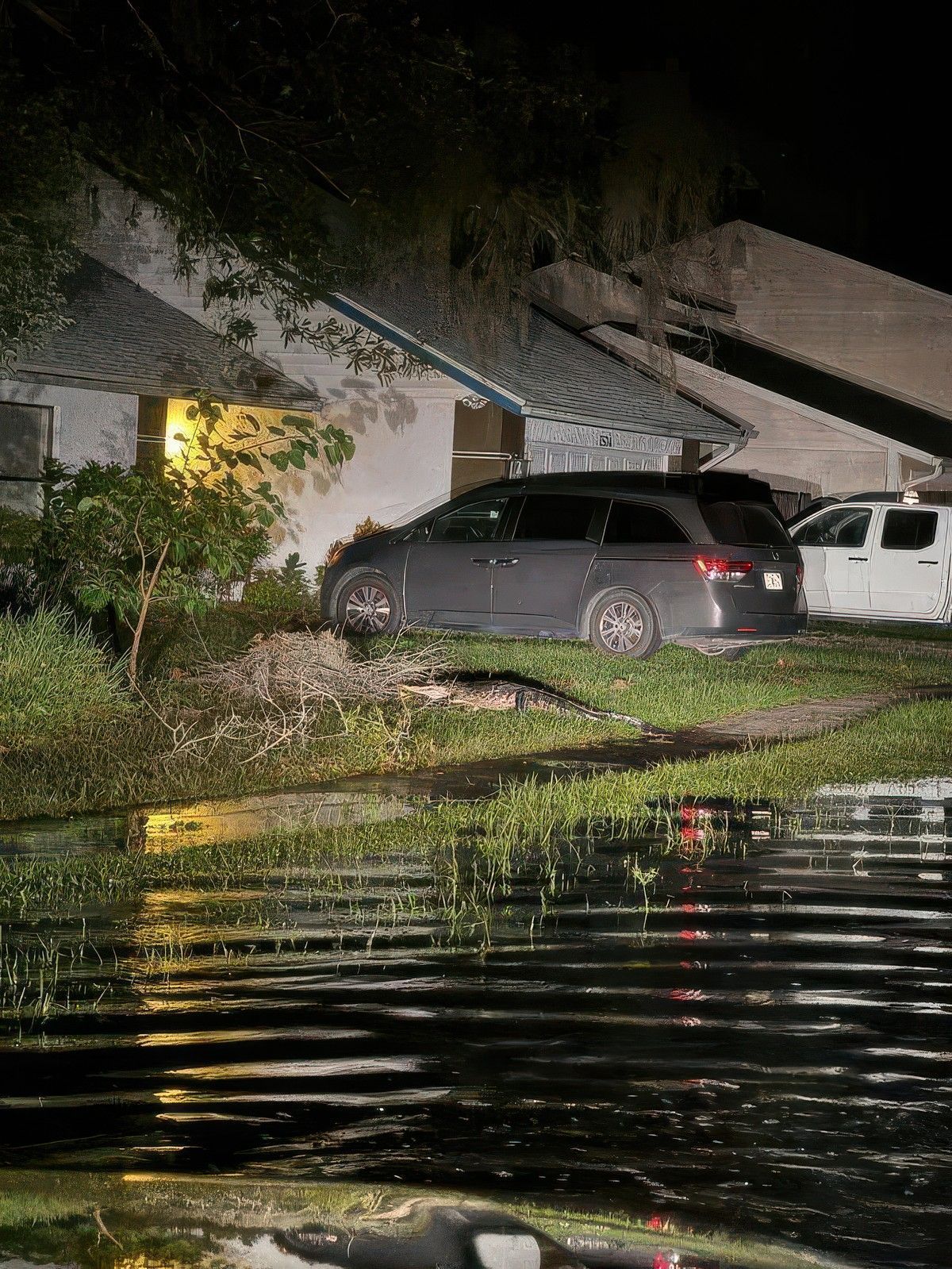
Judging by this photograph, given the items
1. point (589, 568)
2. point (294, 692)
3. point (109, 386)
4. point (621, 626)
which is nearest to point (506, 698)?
point (294, 692)

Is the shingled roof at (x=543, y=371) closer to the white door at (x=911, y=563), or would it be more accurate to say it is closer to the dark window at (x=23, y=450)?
the white door at (x=911, y=563)

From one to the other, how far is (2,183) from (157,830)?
9.36 m

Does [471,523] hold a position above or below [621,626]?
above

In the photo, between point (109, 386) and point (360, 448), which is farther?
point (360, 448)

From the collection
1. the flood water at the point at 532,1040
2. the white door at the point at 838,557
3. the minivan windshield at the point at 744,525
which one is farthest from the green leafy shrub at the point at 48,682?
the white door at the point at 838,557

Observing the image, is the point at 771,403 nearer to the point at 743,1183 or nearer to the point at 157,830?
the point at 157,830

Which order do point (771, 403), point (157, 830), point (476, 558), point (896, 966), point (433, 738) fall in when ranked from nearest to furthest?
point (896, 966) < point (157, 830) < point (433, 738) < point (476, 558) < point (771, 403)

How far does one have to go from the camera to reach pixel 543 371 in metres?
25.4

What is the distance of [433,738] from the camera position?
12211 millimetres

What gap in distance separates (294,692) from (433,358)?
10.9 metres

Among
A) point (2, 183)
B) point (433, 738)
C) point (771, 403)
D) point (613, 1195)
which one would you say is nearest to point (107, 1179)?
point (613, 1195)

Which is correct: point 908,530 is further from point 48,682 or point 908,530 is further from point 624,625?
point 48,682

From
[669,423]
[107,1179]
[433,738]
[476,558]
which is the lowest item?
[107,1179]

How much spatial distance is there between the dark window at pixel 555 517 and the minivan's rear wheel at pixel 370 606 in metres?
1.69
